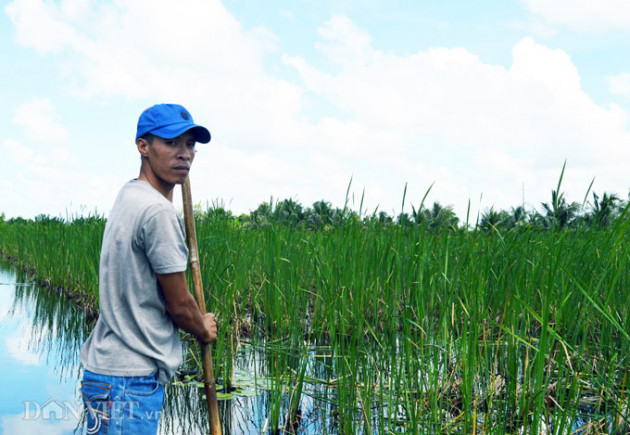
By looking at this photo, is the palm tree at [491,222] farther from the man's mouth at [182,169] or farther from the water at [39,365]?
the water at [39,365]

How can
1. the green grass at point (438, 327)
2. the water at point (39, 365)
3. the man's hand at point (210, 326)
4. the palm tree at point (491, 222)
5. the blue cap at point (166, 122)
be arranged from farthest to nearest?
the water at point (39, 365)
the palm tree at point (491, 222)
the green grass at point (438, 327)
the man's hand at point (210, 326)
the blue cap at point (166, 122)

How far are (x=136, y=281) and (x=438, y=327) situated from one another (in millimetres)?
1675

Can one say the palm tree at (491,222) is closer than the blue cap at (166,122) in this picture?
No

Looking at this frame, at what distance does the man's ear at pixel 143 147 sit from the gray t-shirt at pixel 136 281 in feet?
0.67

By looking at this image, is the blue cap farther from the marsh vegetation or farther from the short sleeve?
the marsh vegetation

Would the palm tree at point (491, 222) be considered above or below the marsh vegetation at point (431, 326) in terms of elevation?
above

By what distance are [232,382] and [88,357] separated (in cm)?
233

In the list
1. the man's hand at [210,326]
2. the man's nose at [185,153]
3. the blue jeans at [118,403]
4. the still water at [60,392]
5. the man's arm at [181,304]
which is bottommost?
the still water at [60,392]

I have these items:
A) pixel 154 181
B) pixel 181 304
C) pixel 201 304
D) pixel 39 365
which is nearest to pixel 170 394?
pixel 39 365

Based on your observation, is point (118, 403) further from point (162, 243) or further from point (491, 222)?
point (491, 222)

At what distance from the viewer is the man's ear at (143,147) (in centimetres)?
206

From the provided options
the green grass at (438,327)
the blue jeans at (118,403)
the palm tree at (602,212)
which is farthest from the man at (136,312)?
the palm tree at (602,212)

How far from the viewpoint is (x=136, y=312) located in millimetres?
1844

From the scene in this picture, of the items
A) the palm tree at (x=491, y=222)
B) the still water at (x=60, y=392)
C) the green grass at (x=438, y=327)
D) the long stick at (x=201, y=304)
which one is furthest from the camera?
the still water at (x=60, y=392)
